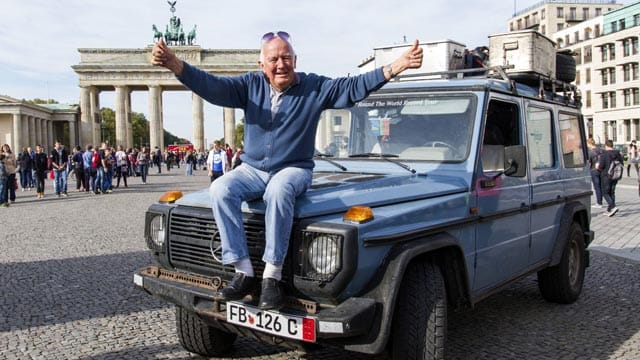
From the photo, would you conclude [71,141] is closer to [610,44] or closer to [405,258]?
[610,44]

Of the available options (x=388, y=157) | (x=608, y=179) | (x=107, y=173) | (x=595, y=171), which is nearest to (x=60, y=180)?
(x=107, y=173)

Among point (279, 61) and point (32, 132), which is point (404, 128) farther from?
point (32, 132)

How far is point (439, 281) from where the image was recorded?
3936mm

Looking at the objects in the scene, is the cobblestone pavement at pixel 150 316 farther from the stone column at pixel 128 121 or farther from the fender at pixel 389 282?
the stone column at pixel 128 121

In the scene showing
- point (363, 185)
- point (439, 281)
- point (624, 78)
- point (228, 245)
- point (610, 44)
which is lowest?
point (439, 281)

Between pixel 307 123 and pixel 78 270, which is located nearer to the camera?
pixel 307 123

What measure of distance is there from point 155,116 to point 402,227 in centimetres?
8427

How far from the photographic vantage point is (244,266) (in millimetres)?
3629

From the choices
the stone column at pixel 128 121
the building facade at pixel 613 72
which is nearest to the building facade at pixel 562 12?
the building facade at pixel 613 72

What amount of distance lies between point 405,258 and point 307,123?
3.87 ft

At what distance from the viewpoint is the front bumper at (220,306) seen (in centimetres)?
334

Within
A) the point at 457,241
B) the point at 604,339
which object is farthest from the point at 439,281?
the point at 604,339

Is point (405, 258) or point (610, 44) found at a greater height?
point (610, 44)

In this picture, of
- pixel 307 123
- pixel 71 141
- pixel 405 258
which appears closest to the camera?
pixel 405 258
